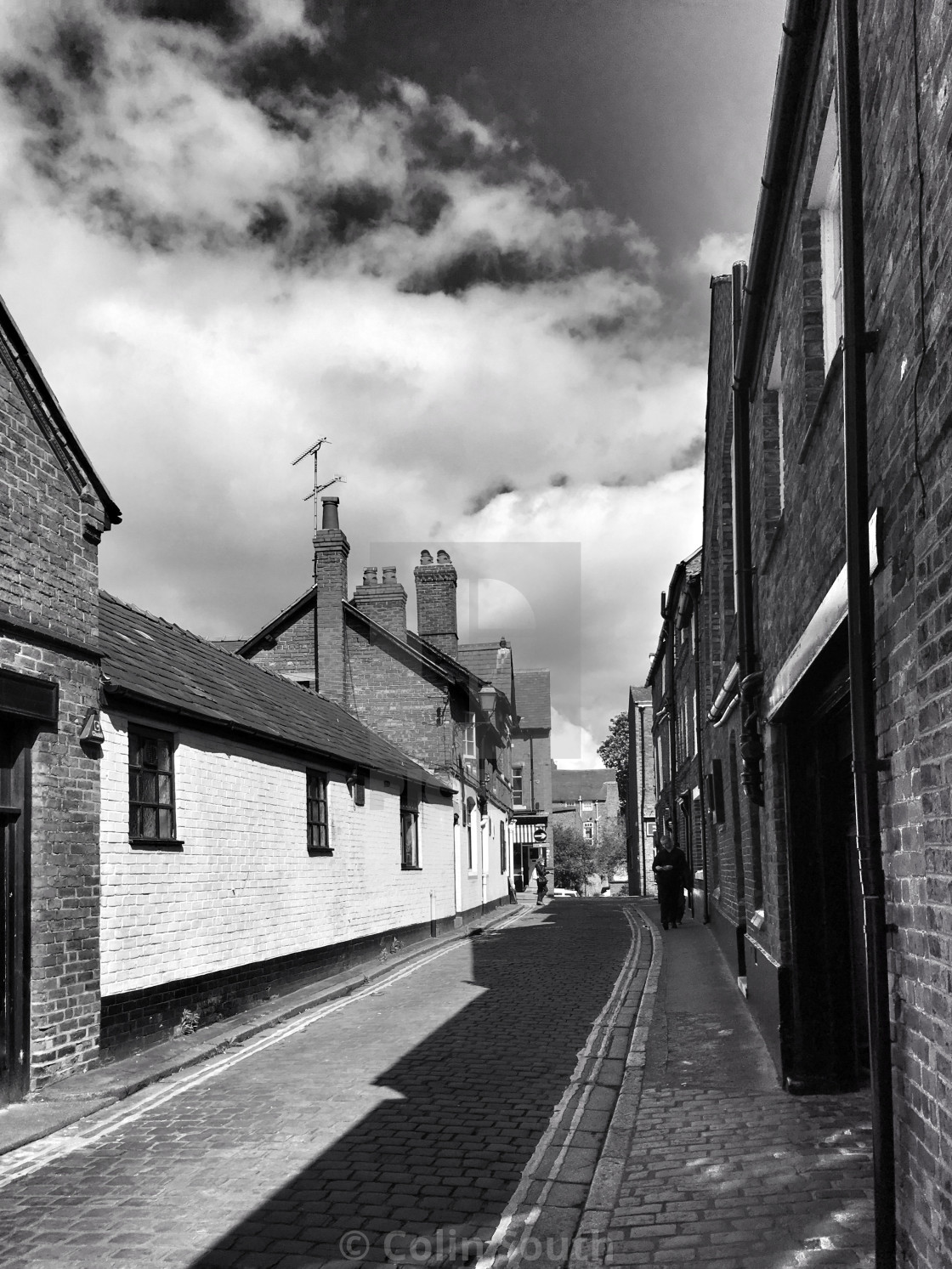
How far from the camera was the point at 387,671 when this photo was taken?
2670cm

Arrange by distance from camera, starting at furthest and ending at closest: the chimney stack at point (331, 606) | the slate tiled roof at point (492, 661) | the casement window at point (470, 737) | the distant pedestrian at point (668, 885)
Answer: the slate tiled roof at point (492, 661) < the casement window at point (470, 737) < the chimney stack at point (331, 606) < the distant pedestrian at point (668, 885)

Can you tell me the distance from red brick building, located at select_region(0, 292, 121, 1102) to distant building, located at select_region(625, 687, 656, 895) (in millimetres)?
38825

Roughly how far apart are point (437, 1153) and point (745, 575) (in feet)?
18.1

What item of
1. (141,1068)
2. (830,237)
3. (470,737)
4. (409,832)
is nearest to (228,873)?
(141,1068)

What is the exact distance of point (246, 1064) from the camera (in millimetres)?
9391

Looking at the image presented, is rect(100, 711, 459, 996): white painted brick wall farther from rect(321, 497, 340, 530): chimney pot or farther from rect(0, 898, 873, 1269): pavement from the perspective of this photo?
rect(321, 497, 340, 530): chimney pot

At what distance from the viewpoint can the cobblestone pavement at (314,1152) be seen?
5266mm

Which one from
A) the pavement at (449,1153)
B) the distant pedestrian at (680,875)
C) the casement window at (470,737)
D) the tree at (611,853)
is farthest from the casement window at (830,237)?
the tree at (611,853)

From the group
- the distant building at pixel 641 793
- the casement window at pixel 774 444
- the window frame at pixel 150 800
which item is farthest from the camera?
the distant building at pixel 641 793

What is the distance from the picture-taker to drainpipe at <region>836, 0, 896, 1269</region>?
417 centimetres

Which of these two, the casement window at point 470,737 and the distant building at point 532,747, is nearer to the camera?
the casement window at point 470,737

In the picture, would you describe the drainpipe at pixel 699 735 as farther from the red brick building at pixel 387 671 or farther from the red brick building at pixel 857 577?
the red brick building at pixel 857 577

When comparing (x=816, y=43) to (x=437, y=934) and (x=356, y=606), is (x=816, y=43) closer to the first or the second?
(x=437, y=934)

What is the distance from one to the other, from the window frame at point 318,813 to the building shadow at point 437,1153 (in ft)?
11.7
